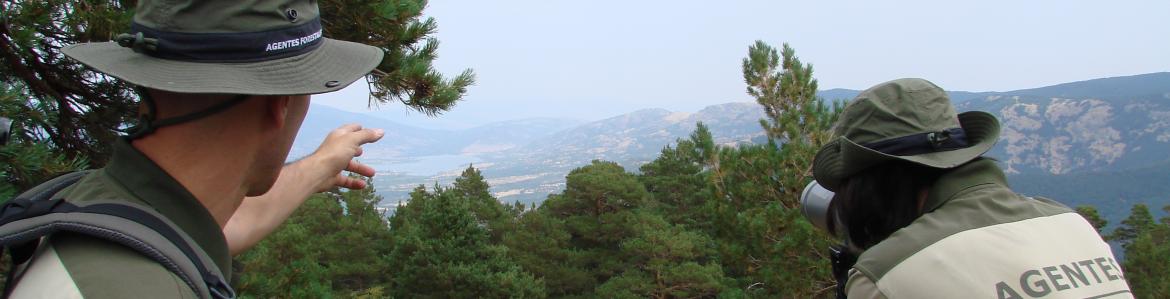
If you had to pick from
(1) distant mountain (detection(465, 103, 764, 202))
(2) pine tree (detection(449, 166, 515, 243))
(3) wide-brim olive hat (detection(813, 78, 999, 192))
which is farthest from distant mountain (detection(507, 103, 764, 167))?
(3) wide-brim olive hat (detection(813, 78, 999, 192))

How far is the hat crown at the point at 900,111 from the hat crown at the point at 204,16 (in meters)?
1.58

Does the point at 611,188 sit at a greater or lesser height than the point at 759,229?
lesser

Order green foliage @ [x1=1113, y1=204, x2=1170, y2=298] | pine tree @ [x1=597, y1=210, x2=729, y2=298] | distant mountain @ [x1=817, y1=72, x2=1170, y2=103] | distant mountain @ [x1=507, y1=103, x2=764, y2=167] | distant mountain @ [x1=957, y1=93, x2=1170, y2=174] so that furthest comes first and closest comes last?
distant mountain @ [x1=817, y1=72, x2=1170, y2=103], distant mountain @ [x1=507, y1=103, x2=764, y2=167], distant mountain @ [x1=957, y1=93, x2=1170, y2=174], pine tree @ [x1=597, y1=210, x2=729, y2=298], green foliage @ [x1=1113, y1=204, x2=1170, y2=298]

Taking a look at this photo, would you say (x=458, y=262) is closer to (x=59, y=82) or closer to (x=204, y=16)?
(x=59, y=82)

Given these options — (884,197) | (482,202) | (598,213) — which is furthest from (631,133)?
(884,197)

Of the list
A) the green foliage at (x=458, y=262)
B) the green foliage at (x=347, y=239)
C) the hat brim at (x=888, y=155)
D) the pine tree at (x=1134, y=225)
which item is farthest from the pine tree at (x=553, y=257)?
the hat brim at (x=888, y=155)

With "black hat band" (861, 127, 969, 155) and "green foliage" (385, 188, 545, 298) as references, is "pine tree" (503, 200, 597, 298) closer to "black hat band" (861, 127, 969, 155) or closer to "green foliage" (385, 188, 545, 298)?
"green foliage" (385, 188, 545, 298)

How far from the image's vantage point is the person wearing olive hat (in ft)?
4.84

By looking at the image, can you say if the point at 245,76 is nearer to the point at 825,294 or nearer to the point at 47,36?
the point at 47,36

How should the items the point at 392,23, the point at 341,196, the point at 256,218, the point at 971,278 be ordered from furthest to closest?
the point at 341,196
the point at 392,23
the point at 256,218
the point at 971,278

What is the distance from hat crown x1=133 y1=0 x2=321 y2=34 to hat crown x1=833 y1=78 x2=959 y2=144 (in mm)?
1583

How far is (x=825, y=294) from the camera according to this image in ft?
24.9

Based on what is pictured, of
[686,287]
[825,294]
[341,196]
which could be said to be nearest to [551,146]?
[341,196]

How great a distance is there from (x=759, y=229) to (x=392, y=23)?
5.26m
